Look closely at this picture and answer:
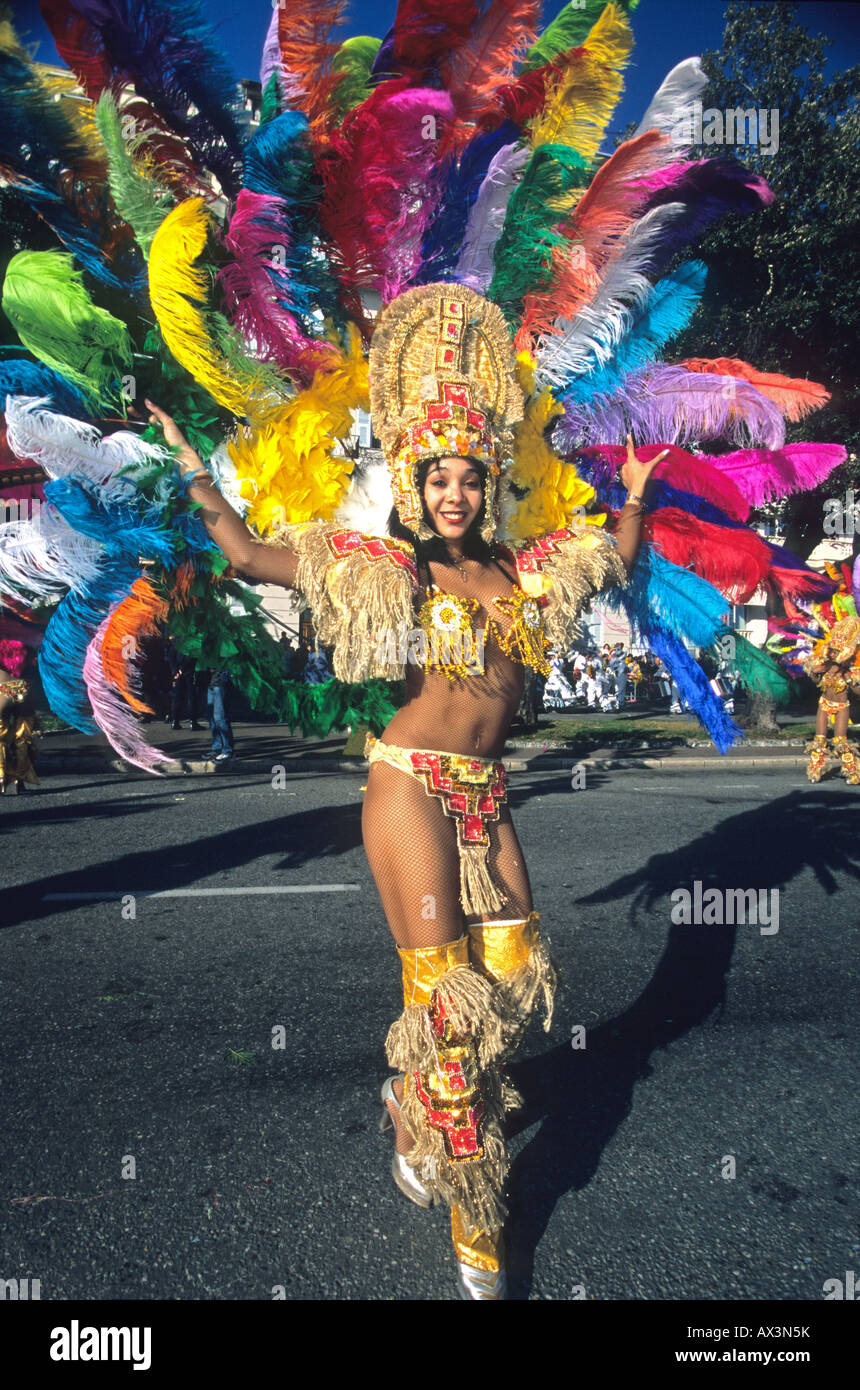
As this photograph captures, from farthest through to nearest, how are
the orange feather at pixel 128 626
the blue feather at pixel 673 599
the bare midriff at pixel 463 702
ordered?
1. the blue feather at pixel 673 599
2. the orange feather at pixel 128 626
3. the bare midriff at pixel 463 702

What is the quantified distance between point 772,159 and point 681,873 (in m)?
12.0

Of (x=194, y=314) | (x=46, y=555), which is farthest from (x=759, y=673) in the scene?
(x=46, y=555)

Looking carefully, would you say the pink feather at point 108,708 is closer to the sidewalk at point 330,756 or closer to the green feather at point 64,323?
the green feather at point 64,323

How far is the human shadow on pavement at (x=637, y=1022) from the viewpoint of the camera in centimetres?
258

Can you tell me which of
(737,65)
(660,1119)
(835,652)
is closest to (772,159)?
(737,65)

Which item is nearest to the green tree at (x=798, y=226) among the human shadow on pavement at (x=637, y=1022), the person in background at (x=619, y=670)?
the human shadow on pavement at (x=637, y=1022)

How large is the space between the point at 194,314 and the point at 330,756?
10.2m

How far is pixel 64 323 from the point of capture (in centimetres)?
293

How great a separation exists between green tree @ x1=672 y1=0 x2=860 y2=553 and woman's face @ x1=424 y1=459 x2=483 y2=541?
11.2 meters

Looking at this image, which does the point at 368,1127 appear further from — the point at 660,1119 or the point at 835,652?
the point at 835,652

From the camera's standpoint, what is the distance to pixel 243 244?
116 inches

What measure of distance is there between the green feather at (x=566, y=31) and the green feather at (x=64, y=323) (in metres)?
1.80

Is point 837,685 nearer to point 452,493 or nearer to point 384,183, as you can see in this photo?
point 384,183

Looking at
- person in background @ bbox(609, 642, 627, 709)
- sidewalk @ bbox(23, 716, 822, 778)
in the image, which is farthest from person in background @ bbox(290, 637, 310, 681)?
person in background @ bbox(609, 642, 627, 709)
